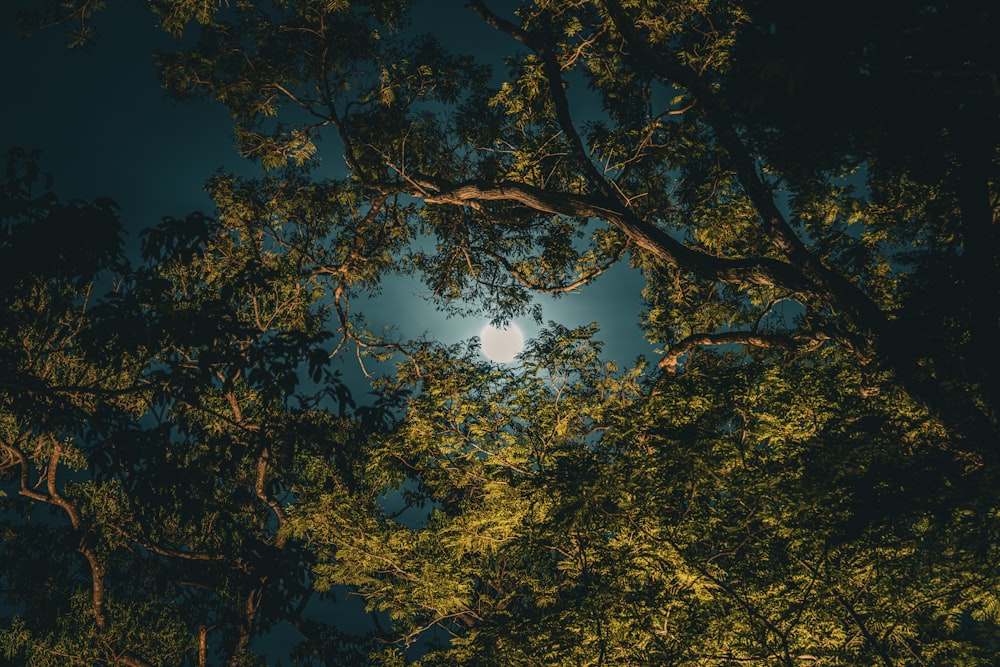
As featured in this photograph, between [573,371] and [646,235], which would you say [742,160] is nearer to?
[646,235]

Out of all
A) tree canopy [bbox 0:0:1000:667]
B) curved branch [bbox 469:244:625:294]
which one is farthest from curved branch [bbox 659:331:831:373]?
curved branch [bbox 469:244:625:294]

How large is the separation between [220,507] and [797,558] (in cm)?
586

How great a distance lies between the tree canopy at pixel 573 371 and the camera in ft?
16.0

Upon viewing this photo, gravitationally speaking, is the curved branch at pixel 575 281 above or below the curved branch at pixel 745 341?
above

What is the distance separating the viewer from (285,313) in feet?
39.0

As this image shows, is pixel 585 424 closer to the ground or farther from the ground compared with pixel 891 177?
closer to the ground

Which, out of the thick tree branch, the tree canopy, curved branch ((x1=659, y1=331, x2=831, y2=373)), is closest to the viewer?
the tree canopy

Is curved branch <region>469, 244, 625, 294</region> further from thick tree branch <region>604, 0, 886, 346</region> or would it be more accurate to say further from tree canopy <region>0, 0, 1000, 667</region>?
thick tree branch <region>604, 0, 886, 346</region>

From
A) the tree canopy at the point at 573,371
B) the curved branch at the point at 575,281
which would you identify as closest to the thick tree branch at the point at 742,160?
the tree canopy at the point at 573,371

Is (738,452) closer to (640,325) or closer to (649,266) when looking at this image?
(640,325)

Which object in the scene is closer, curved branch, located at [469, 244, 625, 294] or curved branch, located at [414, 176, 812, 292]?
curved branch, located at [414, 176, 812, 292]

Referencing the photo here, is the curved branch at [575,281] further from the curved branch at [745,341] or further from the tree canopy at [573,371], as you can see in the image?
the curved branch at [745,341]

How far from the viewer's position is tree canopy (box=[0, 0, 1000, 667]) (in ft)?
16.0

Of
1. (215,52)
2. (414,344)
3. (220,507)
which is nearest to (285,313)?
(414,344)
